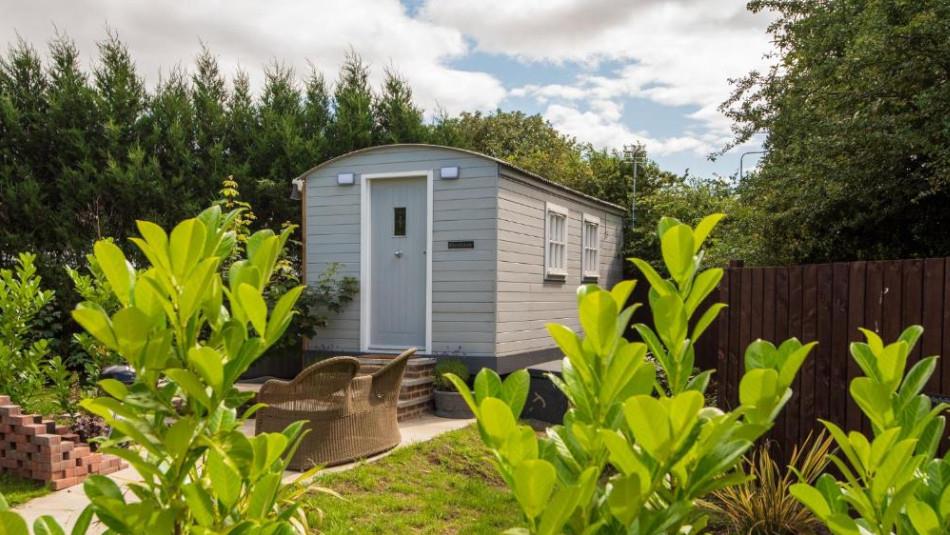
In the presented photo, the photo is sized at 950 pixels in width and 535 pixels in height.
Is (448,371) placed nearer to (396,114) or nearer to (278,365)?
(278,365)

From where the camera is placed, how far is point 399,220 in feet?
27.6

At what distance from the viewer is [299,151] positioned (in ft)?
38.0

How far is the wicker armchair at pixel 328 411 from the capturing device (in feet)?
16.3

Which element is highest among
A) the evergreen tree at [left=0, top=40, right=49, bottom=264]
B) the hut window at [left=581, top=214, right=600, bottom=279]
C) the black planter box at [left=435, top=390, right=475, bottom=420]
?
the evergreen tree at [left=0, top=40, right=49, bottom=264]

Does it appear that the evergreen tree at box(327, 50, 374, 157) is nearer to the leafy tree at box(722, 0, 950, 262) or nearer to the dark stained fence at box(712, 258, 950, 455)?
the leafy tree at box(722, 0, 950, 262)

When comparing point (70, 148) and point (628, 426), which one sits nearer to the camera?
point (628, 426)

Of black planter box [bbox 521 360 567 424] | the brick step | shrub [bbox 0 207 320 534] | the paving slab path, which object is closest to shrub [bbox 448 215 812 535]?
shrub [bbox 0 207 320 534]

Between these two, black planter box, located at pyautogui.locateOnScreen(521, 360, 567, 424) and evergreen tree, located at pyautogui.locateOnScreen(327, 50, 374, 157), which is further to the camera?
evergreen tree, located at pyautogui.locateOnScreen(327, 50, 374, 157)

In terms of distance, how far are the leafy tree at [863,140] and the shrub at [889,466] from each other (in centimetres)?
552

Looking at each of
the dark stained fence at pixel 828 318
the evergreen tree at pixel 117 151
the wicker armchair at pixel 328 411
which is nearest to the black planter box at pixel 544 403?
the wicker armchair at pixel 328 411

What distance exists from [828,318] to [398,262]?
17.5 ft

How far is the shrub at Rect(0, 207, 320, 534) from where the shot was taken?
0.82 m

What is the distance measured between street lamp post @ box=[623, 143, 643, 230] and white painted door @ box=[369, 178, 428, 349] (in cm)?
549

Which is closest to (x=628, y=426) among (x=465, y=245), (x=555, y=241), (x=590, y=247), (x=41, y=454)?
(x=41, y=454)
